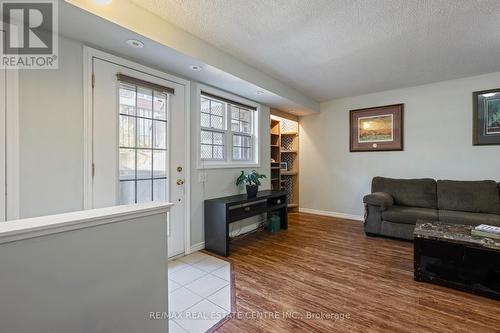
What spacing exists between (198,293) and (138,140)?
5.46 ft

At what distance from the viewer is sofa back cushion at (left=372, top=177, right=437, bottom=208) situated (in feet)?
12.0

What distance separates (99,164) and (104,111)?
0.51 metres

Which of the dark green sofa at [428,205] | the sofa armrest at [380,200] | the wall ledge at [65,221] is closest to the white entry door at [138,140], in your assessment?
the wall ledge at [65,221]

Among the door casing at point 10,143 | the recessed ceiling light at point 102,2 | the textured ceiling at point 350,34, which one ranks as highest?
the textured ceiling at point 350,34

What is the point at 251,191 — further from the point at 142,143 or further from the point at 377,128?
the point at 377,128

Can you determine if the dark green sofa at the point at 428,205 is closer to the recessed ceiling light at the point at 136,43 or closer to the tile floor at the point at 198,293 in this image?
the tile floor at the point at 198,293

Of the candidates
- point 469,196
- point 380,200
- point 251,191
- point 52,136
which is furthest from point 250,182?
point 469,196

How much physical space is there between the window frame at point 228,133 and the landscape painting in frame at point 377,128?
2003 millimetres

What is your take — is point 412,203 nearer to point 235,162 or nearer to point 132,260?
point 235,162

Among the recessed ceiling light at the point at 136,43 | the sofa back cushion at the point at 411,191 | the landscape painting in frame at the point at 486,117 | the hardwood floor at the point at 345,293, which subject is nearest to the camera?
the hardwood floor at the point at 345,293

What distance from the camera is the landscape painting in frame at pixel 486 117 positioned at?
3.45 meters

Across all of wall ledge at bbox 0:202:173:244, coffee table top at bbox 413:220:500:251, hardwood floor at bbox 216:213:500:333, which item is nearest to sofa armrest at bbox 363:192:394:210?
hardwood floor at bbox 216:213:500:333

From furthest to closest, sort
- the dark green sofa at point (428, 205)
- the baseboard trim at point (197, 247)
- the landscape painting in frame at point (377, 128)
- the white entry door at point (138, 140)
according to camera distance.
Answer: the landscape painting in frame at point (377, 128)
the dark green sofa at point (428, 205)
the baseboard trim at point (197, 247)
the white entry door at point (138, 140)

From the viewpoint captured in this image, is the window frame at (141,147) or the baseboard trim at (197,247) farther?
the baseboard trim at (197,247)
